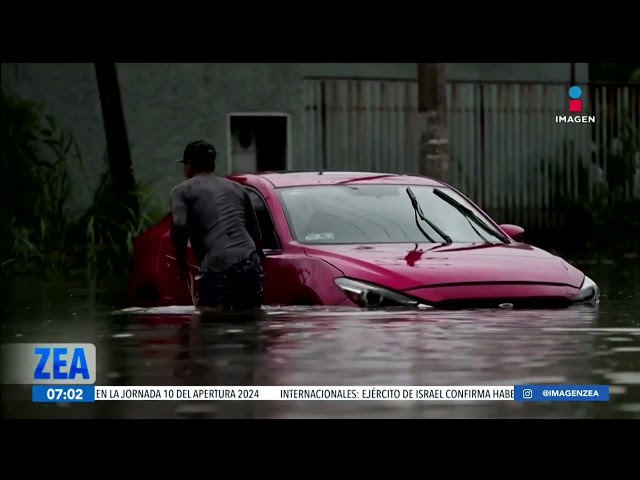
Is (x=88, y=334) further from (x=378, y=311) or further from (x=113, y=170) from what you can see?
(x=113, y=170)

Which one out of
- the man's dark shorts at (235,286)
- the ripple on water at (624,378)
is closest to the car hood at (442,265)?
the man's dark shorts at (235,286)

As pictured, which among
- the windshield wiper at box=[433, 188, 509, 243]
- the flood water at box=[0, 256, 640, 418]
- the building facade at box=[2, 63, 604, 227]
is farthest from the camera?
the building facade at box=[2, 63, 604, 227]

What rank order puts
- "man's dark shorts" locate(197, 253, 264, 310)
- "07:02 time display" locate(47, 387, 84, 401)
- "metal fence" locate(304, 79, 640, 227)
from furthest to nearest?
"metal fence" locate(304, 79, 640, 227) < "man's dark shorts" locate(197, 253, 264, 310) < "07:02 time display" locate(47, 387, 84, 401)

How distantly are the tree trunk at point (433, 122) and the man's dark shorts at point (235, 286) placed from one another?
232 inches

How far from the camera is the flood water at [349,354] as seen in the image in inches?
255

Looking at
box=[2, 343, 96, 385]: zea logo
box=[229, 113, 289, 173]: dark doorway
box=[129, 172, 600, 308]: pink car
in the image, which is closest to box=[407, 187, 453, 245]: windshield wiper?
box=[129, 172, 600, 308]: pink car

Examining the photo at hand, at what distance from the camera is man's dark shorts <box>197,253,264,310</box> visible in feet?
29.5

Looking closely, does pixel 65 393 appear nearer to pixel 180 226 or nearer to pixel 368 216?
pixel 180 226

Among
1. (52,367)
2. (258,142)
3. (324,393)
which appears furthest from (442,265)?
(258,142)

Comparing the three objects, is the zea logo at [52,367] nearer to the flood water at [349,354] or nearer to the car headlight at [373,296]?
the flood water at [349,354]

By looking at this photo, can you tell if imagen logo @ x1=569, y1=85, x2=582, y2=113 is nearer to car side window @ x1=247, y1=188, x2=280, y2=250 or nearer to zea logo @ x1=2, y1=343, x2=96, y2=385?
car side window @ x1=247, y1=188, x2=280, y2=250

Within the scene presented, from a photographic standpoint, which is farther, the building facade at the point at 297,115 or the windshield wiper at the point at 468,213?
the building facade at the point at 297,115

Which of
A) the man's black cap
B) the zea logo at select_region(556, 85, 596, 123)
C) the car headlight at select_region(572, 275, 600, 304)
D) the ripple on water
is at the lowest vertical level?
the ripple on water

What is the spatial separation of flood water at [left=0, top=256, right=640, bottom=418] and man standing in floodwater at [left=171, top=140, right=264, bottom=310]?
0.55 ft
